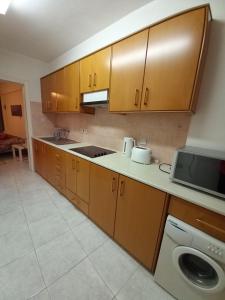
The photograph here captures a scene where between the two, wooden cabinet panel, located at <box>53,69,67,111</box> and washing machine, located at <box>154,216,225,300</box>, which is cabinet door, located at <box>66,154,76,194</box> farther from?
washing machine, located at <box>154,216,225,300</box>

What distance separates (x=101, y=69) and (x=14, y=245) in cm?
→ 218

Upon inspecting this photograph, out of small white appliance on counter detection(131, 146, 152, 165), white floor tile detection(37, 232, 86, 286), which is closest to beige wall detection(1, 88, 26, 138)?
white floor tile detection(37, 232, 86, 286)

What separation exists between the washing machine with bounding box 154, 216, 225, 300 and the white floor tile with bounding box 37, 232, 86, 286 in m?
0.77

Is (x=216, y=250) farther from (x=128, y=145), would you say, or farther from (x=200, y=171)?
(x=128, y=145)

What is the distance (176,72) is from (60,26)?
5.81 ft

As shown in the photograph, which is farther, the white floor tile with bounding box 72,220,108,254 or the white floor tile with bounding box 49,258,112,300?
the white floor tile with bounding box 72,220,108,254

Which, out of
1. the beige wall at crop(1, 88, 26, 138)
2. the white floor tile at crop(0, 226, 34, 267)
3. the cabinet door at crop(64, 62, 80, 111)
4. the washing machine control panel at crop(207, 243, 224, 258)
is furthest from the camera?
the beige wall at crop(1, 88, 26, 138)

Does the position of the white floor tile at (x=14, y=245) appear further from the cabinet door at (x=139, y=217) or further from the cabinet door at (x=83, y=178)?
the cabinet door at (x=139, y=217)

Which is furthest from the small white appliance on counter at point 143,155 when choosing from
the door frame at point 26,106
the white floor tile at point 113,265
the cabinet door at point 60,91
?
the door frame at point 26,106

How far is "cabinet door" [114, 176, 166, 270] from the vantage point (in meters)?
1.10

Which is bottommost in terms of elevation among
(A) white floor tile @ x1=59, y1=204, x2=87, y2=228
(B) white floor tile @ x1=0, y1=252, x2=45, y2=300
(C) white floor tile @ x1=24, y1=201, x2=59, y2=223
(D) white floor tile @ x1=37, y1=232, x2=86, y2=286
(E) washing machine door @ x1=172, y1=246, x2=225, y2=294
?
(C) white floor tile @ x1=24, y1=201, x2=59, y2=223

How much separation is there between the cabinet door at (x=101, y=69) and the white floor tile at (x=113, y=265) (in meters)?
1.82

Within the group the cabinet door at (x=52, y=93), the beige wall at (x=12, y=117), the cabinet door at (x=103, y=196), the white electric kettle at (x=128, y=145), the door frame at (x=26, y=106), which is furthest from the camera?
the beige wall at (x=12, y=117)

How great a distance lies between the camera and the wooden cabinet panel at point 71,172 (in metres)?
1.94
